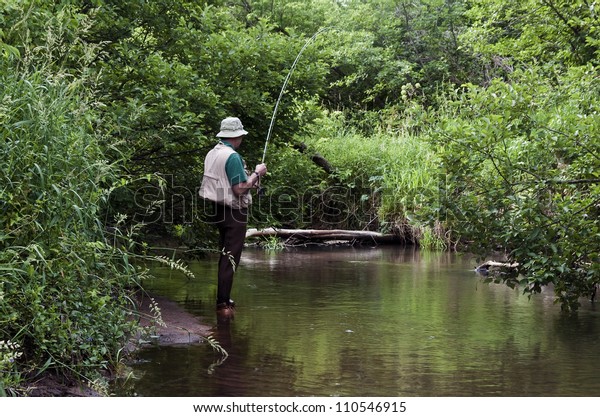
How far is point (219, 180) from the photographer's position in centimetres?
812

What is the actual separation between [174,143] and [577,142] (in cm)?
367

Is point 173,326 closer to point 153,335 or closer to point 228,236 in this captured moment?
point 153,335

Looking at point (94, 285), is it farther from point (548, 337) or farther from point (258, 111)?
point (258, 111)

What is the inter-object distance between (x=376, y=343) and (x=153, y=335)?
1712 millimetres

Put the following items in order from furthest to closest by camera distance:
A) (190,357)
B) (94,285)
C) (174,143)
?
(174,143) < (190,357) < (94,285)

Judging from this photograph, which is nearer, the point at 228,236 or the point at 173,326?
the point at 173,326

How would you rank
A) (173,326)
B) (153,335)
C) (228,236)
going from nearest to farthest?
1. (153,335)
2. (173,326)
3. (228,236)

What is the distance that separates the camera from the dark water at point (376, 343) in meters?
5.28

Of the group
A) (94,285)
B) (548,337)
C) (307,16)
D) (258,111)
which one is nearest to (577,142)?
(548,337)

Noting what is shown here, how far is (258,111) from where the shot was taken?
9.34m

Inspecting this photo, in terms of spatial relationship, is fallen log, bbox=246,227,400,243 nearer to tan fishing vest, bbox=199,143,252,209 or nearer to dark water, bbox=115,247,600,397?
dark water, bbox=115,247,600,397

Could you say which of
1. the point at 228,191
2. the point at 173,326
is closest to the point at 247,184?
the point at 228,191

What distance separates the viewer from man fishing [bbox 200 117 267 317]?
8055mm

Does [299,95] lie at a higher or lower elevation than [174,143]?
higher
